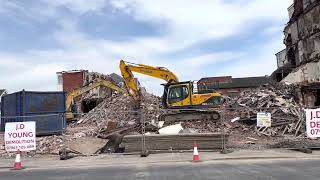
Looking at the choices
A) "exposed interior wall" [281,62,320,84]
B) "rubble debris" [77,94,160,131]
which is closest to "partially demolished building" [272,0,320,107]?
"exposed interior wall" [281,62,320,84]

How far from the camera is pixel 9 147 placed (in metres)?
19.9

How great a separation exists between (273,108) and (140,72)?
30.7ft

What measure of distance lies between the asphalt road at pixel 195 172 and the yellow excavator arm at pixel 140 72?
1592cm

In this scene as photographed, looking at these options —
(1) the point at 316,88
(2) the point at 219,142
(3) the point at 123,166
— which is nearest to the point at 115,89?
(1) the point at 316,88

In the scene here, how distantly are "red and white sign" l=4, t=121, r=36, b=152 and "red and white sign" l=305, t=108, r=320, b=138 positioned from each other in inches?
451

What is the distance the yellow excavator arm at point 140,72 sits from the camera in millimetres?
32562

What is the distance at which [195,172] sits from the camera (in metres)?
14.3

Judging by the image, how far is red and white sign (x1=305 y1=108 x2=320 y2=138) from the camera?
20.7 metres

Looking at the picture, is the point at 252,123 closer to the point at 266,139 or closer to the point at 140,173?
the point at 266,139

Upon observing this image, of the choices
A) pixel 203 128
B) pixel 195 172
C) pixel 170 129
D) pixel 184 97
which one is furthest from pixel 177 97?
pixel 195 172

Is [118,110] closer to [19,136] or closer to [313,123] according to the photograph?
[19,136]

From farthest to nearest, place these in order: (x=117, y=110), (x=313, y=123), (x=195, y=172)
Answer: (x=117, y=110) → (x=313, y=123) → (x=195, y=172)

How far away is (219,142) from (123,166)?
5.87m

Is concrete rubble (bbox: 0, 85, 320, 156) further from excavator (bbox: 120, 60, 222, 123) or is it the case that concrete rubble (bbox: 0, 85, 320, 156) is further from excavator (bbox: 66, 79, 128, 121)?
excavator (bbox: 66, 79, 128, 121)
